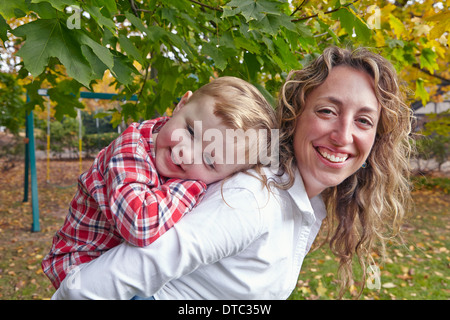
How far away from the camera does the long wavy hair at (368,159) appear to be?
1.68m

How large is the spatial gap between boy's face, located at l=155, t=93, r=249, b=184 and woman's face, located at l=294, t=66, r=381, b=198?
314 mm

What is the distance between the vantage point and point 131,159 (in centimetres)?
145

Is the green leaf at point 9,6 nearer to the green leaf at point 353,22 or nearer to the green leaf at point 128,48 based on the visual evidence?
the green leaf at point 128,48

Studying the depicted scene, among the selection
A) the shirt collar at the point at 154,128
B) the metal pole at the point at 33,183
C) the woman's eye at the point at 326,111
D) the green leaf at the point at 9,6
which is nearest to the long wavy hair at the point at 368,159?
the woman's eye at the point at 326,111

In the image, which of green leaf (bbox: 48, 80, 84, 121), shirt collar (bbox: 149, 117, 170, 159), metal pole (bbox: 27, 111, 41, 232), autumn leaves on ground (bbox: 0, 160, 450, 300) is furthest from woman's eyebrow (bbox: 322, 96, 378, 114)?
metal pole (bbox: 27, 111, 41, 232)

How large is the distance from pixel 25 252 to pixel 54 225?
148 cm

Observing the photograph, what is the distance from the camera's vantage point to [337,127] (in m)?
1.61

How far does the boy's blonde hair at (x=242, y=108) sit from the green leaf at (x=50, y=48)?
1.60 ft

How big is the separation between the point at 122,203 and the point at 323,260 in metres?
5.04

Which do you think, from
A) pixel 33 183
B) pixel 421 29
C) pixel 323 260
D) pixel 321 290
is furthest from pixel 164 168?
pixel 33 183

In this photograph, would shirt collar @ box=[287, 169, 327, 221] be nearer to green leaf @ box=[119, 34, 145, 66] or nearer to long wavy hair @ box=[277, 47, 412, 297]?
long wavy hair @ box=[277, 47, 412, 297]

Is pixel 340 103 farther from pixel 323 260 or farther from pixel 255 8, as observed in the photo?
pixel 323 260

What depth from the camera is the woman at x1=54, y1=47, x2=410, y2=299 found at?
4.19ft

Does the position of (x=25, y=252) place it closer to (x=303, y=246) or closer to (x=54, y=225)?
(x=54, y=225)
